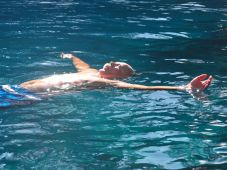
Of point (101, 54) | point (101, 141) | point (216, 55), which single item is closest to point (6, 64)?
point (101, 54)

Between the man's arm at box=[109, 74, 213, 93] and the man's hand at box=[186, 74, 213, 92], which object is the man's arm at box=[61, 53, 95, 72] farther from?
the man's hand at box=[186, 74, 213, 92]

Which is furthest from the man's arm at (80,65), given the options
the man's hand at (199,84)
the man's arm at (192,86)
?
the man's hand at (199,84)

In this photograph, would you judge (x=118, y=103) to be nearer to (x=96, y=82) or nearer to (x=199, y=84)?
(x=96, y=82)

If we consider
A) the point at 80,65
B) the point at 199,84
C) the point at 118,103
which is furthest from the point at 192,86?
the point at 80,65

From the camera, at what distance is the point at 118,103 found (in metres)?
5.92

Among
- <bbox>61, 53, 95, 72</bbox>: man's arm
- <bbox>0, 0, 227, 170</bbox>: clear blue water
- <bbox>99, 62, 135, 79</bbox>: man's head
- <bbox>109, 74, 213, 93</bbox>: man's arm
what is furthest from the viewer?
<bbox>61, 53, 95, 72</bbox>: man's arm

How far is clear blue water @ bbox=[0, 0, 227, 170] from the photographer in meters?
4.34

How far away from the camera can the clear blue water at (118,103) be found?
434 centimetres

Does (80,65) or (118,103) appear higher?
(80,65)

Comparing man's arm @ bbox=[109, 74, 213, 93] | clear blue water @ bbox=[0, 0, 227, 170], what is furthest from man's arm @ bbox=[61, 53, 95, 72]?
A: man's arm @ bbox=[109, 74, 213, 93]

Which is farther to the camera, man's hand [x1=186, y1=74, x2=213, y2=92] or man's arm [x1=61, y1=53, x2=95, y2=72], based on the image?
man's arm [x1=61, y1=53, x2=95, y2=72]

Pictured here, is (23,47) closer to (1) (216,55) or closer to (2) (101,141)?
(1) (216,55)

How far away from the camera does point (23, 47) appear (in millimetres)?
9227

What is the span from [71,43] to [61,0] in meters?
7.86
